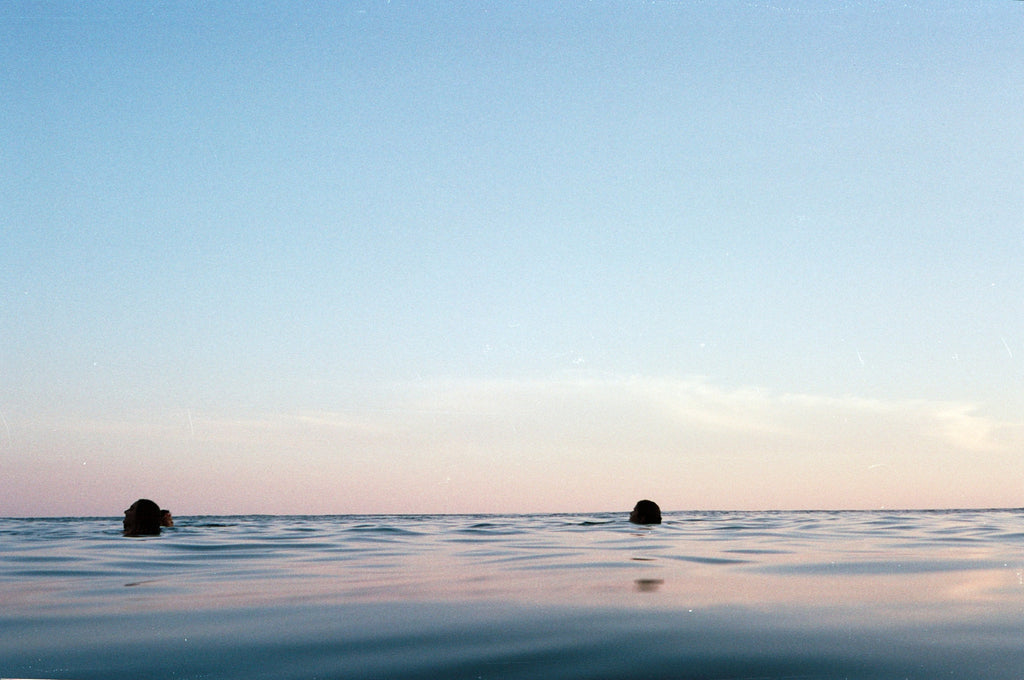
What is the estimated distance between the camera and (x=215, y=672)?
570cm

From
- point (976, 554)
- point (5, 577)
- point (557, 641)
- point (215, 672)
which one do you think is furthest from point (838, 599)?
point (5, 577)

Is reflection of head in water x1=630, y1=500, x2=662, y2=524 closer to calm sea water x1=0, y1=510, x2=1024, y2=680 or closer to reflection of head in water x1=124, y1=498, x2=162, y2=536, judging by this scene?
reflection of head in water x1=124, y1=498, x2=162, y2=536

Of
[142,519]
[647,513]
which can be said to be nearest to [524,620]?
[142,519]

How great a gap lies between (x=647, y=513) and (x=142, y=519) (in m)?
20.6

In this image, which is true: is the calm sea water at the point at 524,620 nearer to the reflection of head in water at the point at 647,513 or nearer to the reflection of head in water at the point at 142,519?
the reflection of head in water at the point at 142,519

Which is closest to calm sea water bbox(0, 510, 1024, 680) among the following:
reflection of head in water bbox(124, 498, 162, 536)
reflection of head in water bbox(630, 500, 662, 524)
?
reflection of head in water bbox(124, 498, 162, 536)

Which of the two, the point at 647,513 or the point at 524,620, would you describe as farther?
the point at 647,513

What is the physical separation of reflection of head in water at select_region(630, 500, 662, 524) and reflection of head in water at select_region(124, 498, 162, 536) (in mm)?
19854

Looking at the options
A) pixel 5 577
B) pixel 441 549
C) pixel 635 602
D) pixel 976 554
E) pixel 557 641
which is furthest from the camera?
pixel 441 549

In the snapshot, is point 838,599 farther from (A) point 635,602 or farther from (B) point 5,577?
(B) point 5,577

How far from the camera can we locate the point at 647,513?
123 ft

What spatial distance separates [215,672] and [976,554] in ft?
52.6

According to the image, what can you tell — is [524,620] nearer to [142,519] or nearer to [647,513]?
[142,519]

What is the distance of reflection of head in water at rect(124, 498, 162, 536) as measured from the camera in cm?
2848
